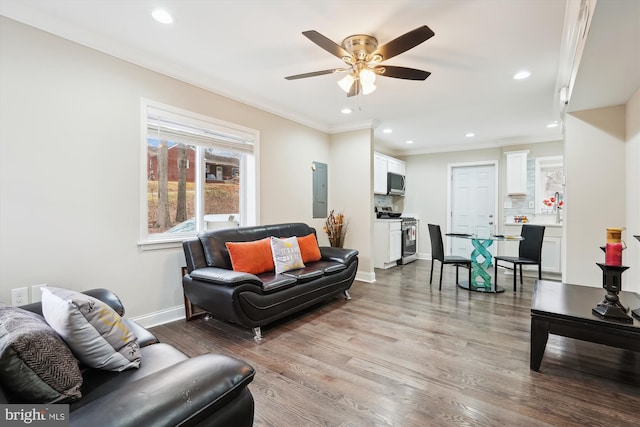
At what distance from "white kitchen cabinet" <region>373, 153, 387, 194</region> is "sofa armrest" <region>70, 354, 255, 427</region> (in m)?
5.21

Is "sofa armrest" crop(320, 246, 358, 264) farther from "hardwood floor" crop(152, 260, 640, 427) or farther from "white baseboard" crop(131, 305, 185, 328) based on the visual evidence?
"white baseboard" crop(131, 305, 185, 328)

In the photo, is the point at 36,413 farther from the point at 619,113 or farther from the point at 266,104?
the point at 619,113

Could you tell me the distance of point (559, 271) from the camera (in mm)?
4969

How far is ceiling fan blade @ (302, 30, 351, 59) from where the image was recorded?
1902 millimetres

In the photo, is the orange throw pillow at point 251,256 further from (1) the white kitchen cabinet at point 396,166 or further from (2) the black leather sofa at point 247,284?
(1) the white kitchen cabinet at point 396,166

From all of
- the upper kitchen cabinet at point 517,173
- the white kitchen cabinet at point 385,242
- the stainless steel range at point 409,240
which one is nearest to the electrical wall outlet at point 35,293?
the white kitchen cabinet at point 385,242

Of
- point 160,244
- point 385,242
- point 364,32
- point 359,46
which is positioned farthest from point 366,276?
point 364,32

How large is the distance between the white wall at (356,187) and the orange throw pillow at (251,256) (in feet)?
6.48

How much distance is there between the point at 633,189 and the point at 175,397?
4056 mm

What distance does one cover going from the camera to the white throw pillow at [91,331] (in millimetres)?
1164

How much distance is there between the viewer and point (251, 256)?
122 inches

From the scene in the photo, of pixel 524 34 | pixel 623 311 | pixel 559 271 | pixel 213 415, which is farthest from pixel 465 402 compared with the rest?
pixel 559 271

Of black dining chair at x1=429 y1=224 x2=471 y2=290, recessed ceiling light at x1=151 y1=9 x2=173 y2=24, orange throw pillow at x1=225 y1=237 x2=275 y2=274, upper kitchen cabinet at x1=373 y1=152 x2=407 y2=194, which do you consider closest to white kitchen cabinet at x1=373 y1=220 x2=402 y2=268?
upper kitchen cabinet at x1=373 y1=152 x2=407 y2=194

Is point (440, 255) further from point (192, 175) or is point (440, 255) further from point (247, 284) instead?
point (192, 175)
